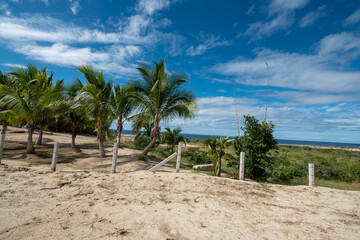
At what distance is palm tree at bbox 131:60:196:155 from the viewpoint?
1160 centimetres

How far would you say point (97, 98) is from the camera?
10820 millimetres

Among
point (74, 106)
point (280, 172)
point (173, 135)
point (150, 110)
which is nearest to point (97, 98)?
point (74, 106)

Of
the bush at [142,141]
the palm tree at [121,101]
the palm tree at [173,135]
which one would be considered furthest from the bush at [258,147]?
the bush at [142,141]

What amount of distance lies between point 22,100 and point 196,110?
32.2 ft

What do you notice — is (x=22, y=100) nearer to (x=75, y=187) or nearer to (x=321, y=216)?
(x=75, y=187)

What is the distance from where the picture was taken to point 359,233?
3.58 m

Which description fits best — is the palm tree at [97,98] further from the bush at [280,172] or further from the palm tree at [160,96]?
the bush at [280,172]

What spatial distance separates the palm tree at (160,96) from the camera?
11.6 m

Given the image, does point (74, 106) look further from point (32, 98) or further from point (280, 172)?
point (280, 172)

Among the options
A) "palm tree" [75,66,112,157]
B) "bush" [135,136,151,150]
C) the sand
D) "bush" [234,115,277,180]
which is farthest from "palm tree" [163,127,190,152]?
the sand

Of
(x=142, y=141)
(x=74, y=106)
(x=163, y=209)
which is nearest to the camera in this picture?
(x=163, y=209)

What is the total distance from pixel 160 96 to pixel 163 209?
27.9 feet

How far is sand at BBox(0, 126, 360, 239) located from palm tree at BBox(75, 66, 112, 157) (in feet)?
15.9

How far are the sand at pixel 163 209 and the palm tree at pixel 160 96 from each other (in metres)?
5.83
